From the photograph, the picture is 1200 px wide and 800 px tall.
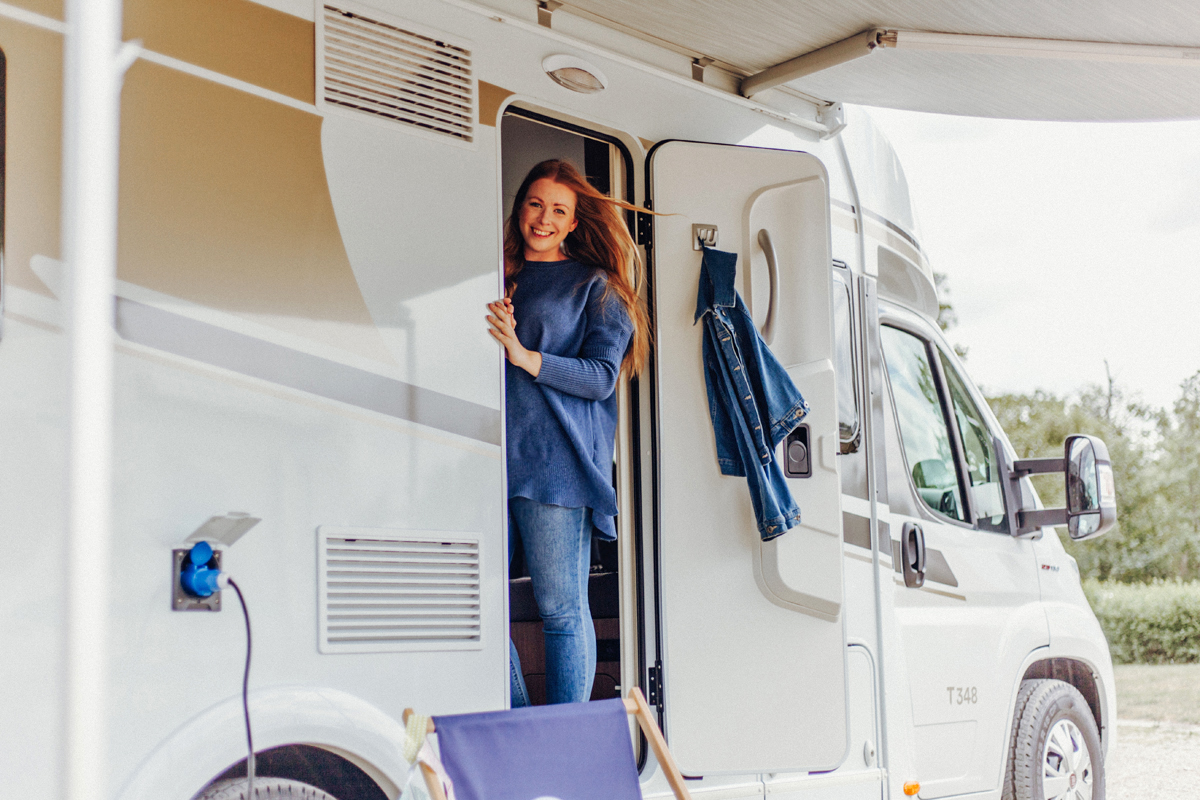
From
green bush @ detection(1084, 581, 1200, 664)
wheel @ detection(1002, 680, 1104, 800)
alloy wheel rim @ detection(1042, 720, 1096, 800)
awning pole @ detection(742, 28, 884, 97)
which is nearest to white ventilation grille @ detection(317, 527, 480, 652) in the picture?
awning pole @ detection(742, 28, 884, 97)

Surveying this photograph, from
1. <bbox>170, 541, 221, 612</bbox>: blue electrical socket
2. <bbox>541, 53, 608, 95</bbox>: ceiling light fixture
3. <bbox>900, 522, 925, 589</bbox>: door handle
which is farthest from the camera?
<bbox>900, 522, 925, 589</bbox>: door handle

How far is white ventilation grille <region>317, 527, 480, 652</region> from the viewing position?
212 cm

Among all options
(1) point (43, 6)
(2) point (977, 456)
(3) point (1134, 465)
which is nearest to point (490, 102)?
(1) point (43, 6)

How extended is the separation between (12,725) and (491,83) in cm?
161

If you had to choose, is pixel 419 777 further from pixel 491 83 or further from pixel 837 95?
pixel 837 95

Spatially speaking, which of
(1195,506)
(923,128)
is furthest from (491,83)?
(923,128)

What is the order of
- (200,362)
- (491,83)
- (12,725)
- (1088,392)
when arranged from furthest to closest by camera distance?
1. (1088,392)
2. (491,83)
3. (200,362)
4. (12,725)

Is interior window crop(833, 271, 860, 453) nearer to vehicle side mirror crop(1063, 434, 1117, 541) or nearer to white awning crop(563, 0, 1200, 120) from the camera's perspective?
white awning crop(563, 0, 1200, 120)

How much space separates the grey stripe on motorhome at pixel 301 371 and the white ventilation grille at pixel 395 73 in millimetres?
540

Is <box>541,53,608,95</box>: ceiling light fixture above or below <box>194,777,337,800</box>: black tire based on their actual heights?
above

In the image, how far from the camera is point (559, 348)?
9.28ft

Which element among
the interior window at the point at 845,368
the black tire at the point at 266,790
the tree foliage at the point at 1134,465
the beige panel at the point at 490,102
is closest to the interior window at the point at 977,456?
the interior window at the point at 845,368

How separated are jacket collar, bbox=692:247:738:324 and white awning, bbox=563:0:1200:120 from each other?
560 millimetres

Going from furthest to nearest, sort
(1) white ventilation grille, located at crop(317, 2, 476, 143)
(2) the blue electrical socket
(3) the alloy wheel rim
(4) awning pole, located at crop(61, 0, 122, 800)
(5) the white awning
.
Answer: (3) the alloy wheel rim
(5) the white awning
(1) white ventilation grille, located at crop(317, 2, 476, 143)
(2) the blue electrical socket
(4) awning pole, located at crop(61, 0, 122, 800)
